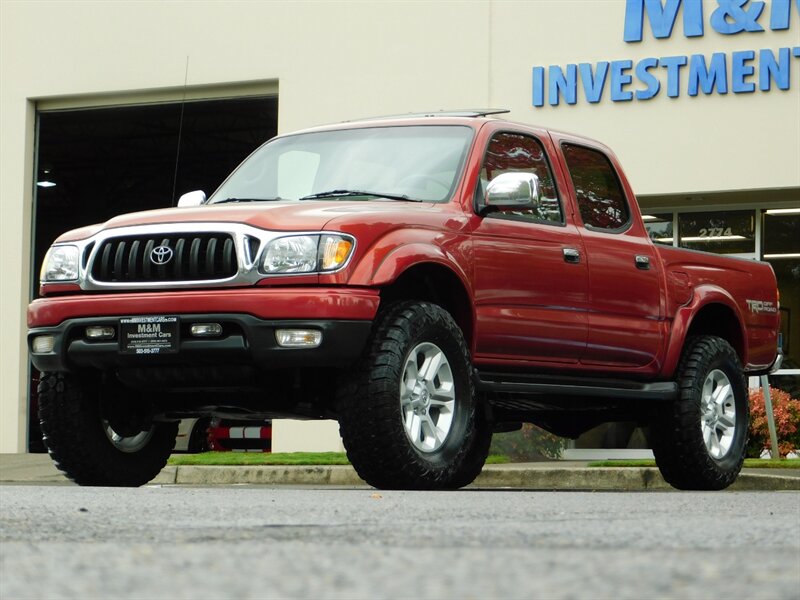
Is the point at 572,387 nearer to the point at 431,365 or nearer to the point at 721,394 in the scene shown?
the point at 431,365

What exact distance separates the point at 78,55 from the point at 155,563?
56.5 ft

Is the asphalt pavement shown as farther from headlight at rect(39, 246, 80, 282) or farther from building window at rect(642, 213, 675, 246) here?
building window at rect(642, 213, 675, 246)

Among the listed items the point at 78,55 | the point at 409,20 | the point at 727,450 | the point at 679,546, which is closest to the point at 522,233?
the point at 727,450

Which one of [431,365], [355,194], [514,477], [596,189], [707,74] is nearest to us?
[431,365]

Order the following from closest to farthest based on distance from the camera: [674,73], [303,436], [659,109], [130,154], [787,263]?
[674,73], [659,109], [787,263], [303,436], [130,154]

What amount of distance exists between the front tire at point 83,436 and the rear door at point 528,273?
1972 mm

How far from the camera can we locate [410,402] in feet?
24.1

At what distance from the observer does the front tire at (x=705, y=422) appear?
30.3 feet

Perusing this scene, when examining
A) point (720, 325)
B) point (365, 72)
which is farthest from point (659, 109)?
point (720, 325)

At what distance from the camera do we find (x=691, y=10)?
16984 millimetres

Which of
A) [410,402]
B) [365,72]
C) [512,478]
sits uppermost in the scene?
[365,72]

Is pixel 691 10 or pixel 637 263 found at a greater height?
pixel 691 10

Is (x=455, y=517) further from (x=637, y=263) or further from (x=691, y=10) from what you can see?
(x=691, y=10)

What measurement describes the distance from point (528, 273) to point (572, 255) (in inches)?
17.3
